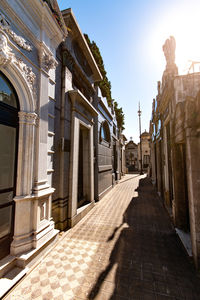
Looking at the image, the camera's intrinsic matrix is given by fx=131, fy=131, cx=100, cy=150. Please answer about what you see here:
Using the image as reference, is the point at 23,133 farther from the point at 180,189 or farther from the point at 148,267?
the point at 180,189

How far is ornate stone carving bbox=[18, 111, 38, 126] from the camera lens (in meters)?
3.35

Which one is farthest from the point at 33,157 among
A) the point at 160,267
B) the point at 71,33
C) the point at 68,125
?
the point at 71,33

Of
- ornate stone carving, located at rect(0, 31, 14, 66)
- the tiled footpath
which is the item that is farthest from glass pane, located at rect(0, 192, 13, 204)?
ornate stone carving, located at rect(0, 31, 14, 66)

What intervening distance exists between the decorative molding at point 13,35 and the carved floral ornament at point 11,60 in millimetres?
166

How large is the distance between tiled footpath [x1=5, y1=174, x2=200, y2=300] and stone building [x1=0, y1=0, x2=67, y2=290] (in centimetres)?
55

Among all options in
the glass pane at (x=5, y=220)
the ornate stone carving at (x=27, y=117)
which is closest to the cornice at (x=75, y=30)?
the ornate stone carving at (x=27, y=117)

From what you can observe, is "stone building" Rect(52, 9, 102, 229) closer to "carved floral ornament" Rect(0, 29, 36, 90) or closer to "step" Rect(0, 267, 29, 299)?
"carved floral ornament" Rect(0, 29, 36, 90)

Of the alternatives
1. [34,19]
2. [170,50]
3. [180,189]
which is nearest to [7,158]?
[34,19]

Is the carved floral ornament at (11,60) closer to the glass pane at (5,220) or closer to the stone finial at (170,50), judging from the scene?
the glass pane at (5,220)

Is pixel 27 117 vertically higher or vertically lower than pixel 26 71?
lower

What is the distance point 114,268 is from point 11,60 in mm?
5322

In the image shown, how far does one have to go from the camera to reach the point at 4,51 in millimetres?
2771

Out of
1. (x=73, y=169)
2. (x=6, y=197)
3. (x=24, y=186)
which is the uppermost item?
(x=73, y=169)

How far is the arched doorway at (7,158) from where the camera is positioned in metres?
3.16
